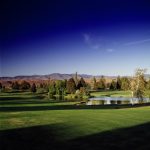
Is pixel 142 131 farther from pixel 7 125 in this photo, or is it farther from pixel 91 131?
pixel 7 125

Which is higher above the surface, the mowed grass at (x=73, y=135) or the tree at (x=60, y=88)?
the tree at (x=60, y=88)

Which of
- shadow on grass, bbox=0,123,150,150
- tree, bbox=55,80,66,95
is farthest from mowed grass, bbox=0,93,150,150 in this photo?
tree, bbox=55,80,66,95

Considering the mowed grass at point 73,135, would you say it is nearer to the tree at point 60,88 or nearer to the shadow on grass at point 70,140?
the shadow on grass at point 70,140

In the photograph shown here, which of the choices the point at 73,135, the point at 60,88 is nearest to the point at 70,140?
the point at 73,135

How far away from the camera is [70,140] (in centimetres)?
993

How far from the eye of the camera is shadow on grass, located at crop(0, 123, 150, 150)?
9141 millimetres

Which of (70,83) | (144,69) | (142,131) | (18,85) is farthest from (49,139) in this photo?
(18,85)

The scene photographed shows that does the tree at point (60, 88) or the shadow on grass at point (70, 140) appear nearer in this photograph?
the shadow on grass at point (70, 140)

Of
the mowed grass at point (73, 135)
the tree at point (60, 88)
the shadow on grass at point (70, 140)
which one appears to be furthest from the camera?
the tree at point (60, 88)

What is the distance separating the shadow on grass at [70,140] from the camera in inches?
360

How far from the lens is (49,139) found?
10188mm

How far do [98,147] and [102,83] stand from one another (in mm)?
89844

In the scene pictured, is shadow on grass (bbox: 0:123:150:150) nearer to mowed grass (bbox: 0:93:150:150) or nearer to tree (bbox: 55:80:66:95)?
mowed grass (bbox: 0:93:150:150)

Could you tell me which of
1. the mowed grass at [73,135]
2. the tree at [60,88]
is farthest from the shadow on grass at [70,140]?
the tree at [60,88]
